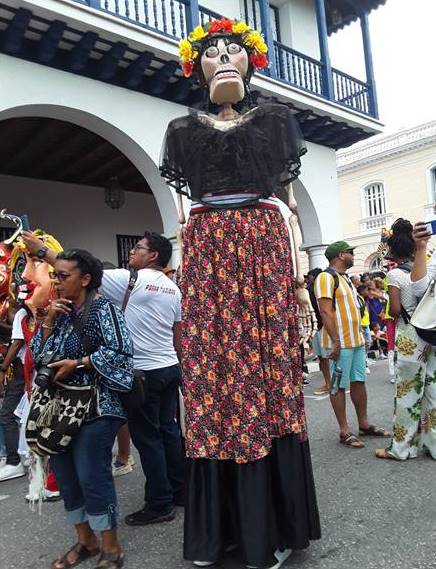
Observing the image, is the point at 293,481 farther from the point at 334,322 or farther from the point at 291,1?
the point at 291,1

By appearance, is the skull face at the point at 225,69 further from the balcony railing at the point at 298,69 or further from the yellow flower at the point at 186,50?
the balcony railing at the point at 298,69

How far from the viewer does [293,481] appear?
88.3 inches

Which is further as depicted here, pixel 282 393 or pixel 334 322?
pixel 334 322

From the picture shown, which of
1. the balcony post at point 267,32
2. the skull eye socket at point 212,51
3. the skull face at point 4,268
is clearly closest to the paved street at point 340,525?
the skull face at point 4,268

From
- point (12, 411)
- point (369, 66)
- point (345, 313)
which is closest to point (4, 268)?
point (12, 411)

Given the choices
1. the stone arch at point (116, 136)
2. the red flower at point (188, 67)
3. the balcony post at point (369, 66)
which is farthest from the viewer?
the balcony post at point (369, 66)

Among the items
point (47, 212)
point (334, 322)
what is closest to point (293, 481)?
point (334, 322)

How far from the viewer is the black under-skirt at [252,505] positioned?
85.4 inches

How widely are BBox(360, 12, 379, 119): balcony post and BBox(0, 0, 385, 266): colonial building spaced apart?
3cm

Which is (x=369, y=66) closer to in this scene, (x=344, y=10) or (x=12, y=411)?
(x=344, y=10)

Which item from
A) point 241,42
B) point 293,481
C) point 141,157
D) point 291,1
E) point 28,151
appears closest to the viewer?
point 293,481

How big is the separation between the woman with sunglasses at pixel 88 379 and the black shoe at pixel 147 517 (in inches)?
17.5

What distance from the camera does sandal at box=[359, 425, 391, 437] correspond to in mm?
4367

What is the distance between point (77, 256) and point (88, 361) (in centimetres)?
51
